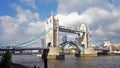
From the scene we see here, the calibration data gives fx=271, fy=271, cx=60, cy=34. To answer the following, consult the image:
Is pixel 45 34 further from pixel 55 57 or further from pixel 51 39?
pixel 55 57

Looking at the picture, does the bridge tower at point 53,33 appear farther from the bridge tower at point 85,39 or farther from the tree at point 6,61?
the tree at point 6,61

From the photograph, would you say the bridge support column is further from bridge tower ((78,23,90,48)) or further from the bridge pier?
the bridge pier

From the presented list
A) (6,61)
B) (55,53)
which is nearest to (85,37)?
(55,53)

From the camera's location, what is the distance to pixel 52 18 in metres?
129

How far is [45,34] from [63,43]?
15.4 meters

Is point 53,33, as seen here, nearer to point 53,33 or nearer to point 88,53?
point 53,33

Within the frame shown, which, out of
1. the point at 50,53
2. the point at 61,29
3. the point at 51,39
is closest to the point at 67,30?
the point at 61,29

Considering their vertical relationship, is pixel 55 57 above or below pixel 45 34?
below

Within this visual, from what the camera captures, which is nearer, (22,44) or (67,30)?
(22,44)

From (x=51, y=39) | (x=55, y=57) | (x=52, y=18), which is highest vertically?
(x=52, y=18)

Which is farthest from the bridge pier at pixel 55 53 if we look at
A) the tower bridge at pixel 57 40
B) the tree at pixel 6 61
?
the tree at pixel 6 61

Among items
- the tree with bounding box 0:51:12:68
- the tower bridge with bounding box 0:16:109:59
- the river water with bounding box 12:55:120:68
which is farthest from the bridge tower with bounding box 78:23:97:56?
the tree with bounding box 0:51:12:68

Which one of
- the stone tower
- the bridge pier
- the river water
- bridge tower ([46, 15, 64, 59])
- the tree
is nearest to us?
the tree

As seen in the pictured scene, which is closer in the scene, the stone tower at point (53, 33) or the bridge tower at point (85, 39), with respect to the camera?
the stone tower at point (53, 33)
